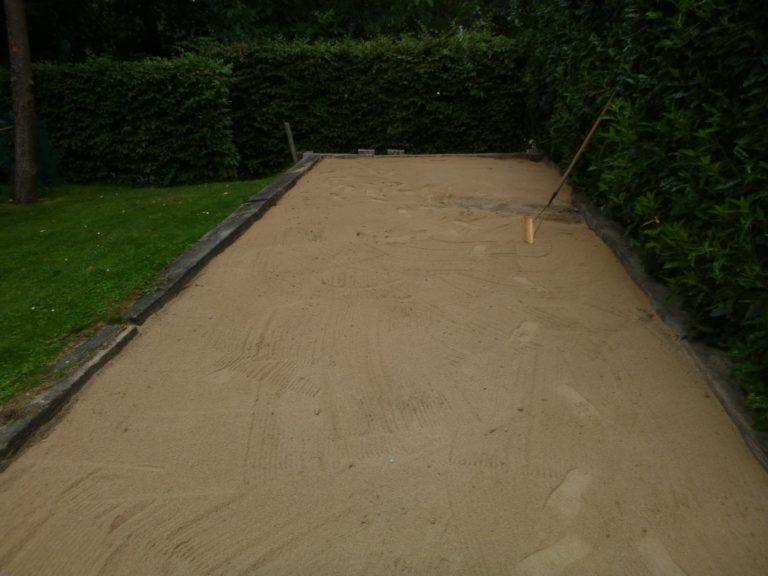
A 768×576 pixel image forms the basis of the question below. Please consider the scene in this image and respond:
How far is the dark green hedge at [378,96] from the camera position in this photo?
1154cm

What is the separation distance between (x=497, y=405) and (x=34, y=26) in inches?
672

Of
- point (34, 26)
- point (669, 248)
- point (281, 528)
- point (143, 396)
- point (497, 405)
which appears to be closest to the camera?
point (281, 528)

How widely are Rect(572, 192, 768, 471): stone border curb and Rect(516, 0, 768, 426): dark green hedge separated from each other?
75mm

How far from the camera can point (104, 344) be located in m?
3.64

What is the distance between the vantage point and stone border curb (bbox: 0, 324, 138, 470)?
2.78 metres

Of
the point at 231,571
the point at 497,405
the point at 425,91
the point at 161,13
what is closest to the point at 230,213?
the point at 497,405

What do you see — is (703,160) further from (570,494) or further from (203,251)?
(203,251)

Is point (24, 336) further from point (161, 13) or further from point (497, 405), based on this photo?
point (161, 13)

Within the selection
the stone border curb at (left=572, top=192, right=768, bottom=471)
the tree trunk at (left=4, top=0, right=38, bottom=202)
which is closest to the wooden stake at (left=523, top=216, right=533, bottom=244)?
the stone border curb at (left=572, top=192, right=768, bottom=471)

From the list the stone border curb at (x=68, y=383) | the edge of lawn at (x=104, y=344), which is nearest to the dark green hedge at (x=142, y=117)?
the edge of lawn at (x=104, y=344)

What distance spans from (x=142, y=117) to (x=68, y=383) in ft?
29.7

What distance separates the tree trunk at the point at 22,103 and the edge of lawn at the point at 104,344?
18.7ft

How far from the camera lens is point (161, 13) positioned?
1788 centimetres

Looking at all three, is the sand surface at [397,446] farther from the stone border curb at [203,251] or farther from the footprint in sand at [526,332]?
the stone border curb at [203,251]
